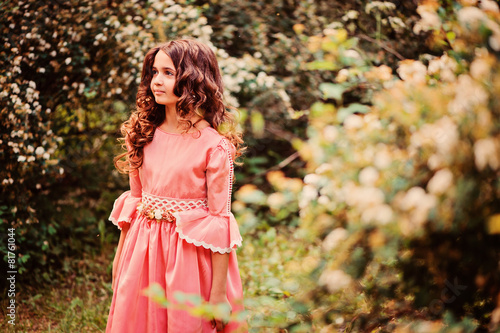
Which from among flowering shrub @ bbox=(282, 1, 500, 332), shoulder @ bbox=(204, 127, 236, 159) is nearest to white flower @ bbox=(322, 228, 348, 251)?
flowering shrub @ bbox=(282, 1, 500, 332)

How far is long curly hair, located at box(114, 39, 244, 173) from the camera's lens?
6.23 ft

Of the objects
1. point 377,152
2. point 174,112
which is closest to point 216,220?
point 174,112

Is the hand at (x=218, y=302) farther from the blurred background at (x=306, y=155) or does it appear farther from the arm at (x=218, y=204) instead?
the blurred background at (x=306, y=155)

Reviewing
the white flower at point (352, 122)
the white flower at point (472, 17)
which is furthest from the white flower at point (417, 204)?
the white flower at point (472, 17)

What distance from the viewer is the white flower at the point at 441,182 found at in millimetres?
886

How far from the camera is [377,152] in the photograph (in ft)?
3.38

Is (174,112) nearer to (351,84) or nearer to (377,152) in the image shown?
(351,84)

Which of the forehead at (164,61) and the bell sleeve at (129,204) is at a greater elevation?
the forehead at (164,61)

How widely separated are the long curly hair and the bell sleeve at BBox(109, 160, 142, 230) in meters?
0.06

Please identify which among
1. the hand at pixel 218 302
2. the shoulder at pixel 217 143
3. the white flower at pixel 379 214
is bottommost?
the hand at pixel 218 302

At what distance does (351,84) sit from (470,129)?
0.54 metres

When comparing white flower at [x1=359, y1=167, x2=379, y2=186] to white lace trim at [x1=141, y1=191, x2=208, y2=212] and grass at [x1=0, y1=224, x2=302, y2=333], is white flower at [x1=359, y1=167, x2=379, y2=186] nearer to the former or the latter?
white lace trim at [x1=141, y1=191, x2=208, y2=212]

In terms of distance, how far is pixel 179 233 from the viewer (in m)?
1.79

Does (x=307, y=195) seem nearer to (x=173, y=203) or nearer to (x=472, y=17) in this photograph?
(x=472, y=17)
